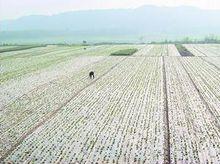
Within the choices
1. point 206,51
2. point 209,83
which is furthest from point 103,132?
point 206,51

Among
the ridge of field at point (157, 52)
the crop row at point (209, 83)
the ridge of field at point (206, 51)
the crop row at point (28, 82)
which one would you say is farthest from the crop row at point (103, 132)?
the ridge of field at point (206, 51)

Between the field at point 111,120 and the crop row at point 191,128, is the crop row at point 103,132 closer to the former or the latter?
the field at point 111,120

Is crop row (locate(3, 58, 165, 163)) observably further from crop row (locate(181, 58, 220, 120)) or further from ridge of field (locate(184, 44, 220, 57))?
ridge of field (locate(184, 44, 220, 57))

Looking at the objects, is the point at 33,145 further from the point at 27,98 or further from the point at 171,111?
the point at 27,98

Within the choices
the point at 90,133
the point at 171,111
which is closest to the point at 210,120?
the point at 171,111

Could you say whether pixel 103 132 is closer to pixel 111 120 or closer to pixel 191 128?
pixel 111 120

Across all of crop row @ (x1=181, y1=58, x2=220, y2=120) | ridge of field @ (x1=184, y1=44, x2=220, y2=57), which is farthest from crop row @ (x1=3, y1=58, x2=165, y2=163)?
ridge of field @ (x1=184, y1=44, x2=220, y2=57)
